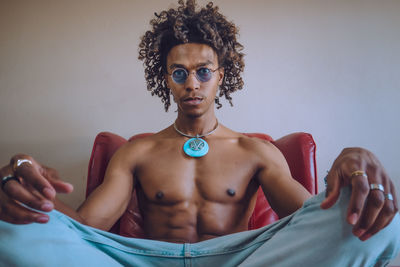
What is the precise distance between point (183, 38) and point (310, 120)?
95 cm

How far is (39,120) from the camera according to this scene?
192 centimetres

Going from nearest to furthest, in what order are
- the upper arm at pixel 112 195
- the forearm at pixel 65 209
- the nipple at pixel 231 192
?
the forearm at pixel 65 209 < the upper arm at pixel 112 195 < the nipple at pixel 231 192

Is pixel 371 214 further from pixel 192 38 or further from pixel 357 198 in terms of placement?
pixel 192 38

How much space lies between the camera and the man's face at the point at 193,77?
4.55 feet

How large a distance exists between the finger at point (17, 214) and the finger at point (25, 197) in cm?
2

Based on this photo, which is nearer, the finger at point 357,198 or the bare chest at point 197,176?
the finger at point 357,198

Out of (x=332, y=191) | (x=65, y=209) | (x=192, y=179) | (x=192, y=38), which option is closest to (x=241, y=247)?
(x=332, y=191)

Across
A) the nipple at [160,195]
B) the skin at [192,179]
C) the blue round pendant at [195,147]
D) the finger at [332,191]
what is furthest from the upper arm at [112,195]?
the finger at [332,191]

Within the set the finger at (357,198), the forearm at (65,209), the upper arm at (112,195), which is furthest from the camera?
the upper arm at (112,195)

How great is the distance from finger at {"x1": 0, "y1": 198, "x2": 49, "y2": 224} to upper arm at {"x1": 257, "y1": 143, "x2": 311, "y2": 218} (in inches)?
32.8

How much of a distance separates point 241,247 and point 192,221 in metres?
0.37

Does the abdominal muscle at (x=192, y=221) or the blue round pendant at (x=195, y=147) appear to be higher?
the blue round pendant at (x=195, y=147)

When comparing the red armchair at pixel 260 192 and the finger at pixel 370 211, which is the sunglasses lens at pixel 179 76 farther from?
the finger at pixel 370 211

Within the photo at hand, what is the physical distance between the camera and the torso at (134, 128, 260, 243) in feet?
4.13
